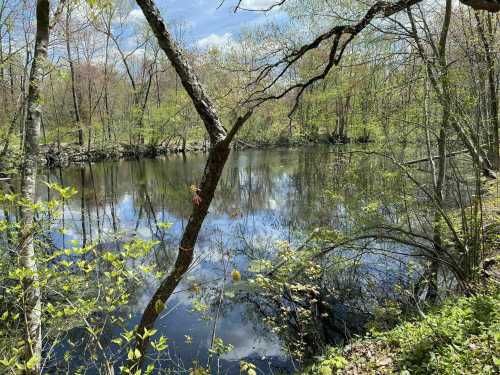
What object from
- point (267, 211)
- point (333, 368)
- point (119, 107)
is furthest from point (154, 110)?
point (333, 368)

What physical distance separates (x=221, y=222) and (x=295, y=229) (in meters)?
3.17

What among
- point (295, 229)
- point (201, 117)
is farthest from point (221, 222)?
point (201, 117)

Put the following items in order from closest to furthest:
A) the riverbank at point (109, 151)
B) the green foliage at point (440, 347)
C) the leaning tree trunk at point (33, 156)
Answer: the green foliage at point (440, 347), the leaning tree trunk at point (33, 156), the riverbank at point (109, 151)

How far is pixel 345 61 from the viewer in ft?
38.7

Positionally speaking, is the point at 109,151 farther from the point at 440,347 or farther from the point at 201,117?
the point at 440,347

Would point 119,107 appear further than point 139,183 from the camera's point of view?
Yes

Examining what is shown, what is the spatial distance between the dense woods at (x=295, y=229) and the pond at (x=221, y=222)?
0.27 ft

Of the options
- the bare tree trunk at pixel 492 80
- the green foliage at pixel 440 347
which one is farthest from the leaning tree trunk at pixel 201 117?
the bare tree trunk at pixel 492 80

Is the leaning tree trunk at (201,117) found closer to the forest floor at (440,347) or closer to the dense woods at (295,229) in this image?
the dense woods at (295,229)

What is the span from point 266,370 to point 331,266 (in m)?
2.56

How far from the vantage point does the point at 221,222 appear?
13.8m

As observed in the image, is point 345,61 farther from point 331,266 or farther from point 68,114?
point 68,114

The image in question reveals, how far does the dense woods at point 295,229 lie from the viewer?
10.6ft

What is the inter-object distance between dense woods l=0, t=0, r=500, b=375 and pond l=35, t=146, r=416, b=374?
0.08m
